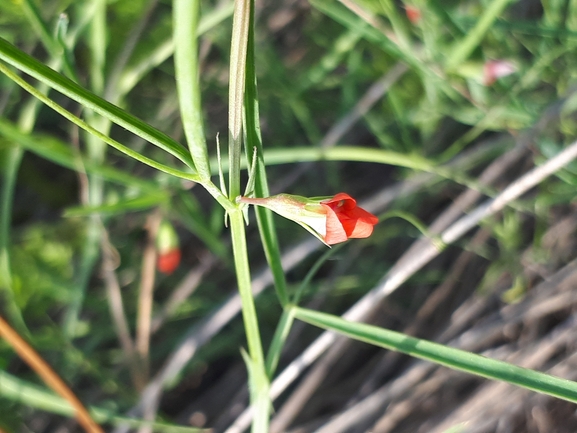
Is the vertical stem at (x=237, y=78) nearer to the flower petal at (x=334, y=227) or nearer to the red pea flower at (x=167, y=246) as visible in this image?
the flower petal at (x=334, y=227)

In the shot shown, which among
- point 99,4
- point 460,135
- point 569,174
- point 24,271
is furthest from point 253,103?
point 460,135

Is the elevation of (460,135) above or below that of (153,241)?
above

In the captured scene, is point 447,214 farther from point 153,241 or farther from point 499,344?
point 153,241

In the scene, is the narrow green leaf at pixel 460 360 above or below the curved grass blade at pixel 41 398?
above

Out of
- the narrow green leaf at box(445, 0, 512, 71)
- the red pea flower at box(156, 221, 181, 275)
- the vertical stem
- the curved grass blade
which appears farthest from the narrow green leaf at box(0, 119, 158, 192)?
the narrow green leaf at box(445, 0, 512, 71)

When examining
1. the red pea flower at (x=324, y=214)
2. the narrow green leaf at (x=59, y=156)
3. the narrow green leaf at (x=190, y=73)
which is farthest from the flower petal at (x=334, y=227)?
the narrow green leaf at (x=59, y=156)

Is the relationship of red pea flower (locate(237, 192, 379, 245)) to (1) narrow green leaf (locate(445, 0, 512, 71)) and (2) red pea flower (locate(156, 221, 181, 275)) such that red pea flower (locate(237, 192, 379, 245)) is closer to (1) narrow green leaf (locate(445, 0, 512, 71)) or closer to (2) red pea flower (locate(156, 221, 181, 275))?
(1) narrow green leaf (locate(445, 0, 512, 71))
